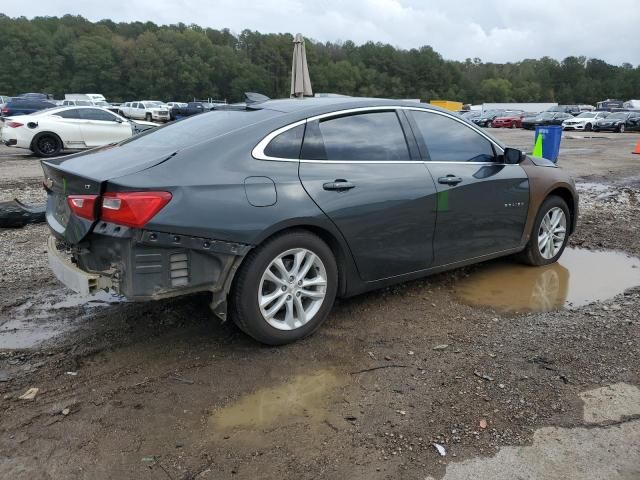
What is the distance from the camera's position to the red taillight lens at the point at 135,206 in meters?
3.09

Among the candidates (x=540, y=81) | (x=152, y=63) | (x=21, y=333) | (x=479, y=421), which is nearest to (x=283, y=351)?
(x=479, y=421)

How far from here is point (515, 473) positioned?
253 centimetres

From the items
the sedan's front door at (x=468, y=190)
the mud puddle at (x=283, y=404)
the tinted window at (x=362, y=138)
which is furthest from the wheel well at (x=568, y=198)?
the mud puddle at (x=283, y=404)

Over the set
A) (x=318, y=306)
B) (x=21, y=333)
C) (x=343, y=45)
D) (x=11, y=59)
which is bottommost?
(x=21, y=333)

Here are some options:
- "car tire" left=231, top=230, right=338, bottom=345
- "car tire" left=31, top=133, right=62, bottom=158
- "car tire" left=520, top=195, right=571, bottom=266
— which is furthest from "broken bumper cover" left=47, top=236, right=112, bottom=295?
"car tire" left=31, top=133, right=62, bottom=158

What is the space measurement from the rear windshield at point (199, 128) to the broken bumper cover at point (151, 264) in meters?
0.70

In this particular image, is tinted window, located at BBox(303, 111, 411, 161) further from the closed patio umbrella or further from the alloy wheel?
the alloy wheel

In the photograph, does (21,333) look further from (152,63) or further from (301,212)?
(152,63)

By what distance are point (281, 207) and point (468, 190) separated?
5.92 ft

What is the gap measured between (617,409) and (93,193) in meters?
3.16

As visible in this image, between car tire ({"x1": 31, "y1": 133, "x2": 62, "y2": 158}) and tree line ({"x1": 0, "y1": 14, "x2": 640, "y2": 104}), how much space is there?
103556 mm

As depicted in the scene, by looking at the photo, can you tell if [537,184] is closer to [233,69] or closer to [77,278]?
[77,278]

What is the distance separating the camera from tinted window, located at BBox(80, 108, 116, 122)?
49.2ft

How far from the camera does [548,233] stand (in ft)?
17.9
